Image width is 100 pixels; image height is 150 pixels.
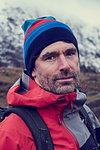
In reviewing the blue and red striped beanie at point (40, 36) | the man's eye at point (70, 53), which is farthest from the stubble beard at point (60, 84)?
the blue and red striped beanie at point (40, 36)

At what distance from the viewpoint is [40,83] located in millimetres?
3166

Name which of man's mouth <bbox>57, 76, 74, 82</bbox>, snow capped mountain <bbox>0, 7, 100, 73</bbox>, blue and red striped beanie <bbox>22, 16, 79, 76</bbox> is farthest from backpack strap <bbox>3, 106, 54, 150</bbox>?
snow capped mountain <bbox>0, 7, 100, 73</bbox>

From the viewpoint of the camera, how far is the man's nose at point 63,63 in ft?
9.49

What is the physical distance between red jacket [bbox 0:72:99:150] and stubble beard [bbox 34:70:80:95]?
10 cm

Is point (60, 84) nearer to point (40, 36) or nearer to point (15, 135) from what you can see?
point (40, 36)

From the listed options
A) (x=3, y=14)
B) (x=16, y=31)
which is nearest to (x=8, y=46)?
(x=16, y=31)

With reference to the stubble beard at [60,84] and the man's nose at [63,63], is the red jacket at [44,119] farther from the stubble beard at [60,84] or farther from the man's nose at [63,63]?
the man's nose at [63,63]

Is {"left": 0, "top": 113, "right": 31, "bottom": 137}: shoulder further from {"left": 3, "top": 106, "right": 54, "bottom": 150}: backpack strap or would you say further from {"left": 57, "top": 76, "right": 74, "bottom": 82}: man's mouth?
{"left": 57, "top": 76, "right": 74, "bottom": 82}: man's mouth

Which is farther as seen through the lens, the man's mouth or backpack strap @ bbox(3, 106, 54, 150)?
the man's mouth

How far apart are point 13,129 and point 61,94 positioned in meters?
0.94

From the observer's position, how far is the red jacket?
7.81 feet

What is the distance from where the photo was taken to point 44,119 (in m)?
2.76

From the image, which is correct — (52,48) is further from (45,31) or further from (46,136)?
(46,136)

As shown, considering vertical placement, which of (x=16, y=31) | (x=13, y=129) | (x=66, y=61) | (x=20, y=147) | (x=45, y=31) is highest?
(x=16, y=31)
